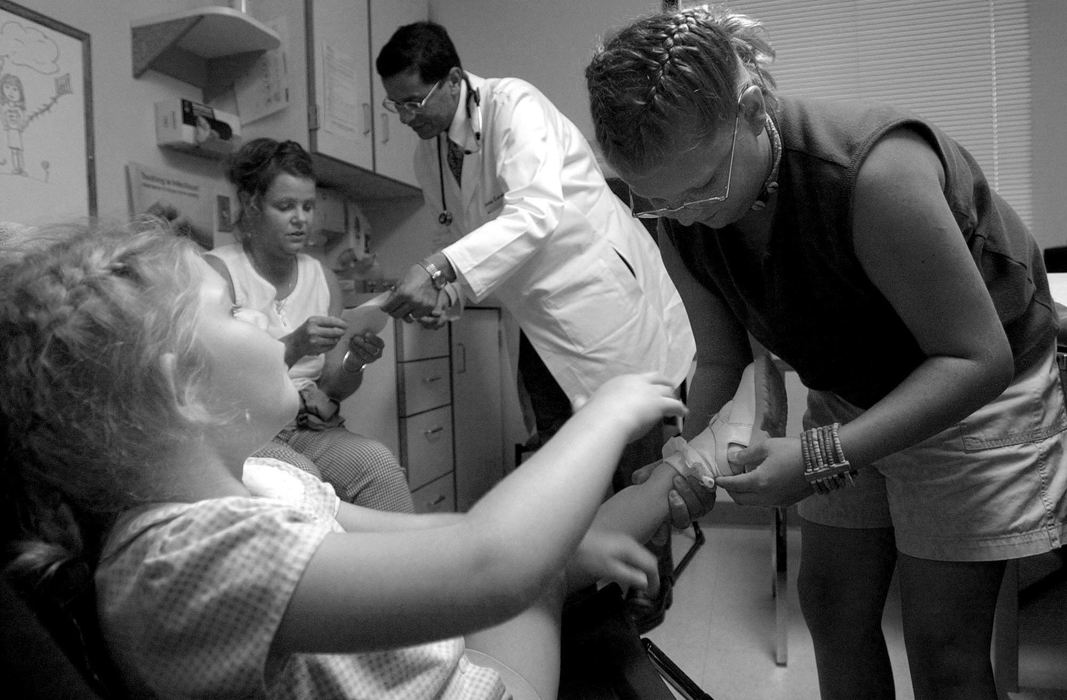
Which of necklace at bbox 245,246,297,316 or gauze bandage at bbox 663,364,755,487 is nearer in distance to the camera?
gauze bandage at bbox 663,364,755,487

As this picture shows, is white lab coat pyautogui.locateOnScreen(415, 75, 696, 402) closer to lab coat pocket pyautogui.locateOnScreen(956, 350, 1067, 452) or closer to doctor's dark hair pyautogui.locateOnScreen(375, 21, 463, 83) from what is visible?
doctor's dark hair pyautogui.locateOnScreen(375, 21, 463, 83)

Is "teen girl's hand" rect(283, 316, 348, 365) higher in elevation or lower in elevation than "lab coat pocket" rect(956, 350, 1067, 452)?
higher

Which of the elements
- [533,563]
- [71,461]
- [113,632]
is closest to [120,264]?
[71,461]

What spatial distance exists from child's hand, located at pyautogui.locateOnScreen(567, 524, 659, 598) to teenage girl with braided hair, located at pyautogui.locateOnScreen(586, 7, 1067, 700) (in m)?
0.18

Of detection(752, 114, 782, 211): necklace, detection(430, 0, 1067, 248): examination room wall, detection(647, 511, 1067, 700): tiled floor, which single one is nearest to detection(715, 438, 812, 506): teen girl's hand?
detection(752, 114, 782, 211): necklace

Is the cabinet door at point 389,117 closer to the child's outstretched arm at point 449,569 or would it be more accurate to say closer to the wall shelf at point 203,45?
the wall shelf at point 203,45

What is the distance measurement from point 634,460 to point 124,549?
153 cm

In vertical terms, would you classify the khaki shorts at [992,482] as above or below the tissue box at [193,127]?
below

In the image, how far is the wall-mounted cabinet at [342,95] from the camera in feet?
7.52

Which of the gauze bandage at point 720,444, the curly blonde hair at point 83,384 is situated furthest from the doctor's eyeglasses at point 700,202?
the curly blonde hair at point 83,384

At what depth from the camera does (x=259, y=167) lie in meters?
1.85

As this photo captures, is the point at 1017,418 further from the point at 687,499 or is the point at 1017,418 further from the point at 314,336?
the point at 314,336

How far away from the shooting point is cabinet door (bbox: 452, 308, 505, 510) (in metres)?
2.78

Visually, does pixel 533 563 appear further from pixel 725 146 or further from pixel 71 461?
pixel 725 146
